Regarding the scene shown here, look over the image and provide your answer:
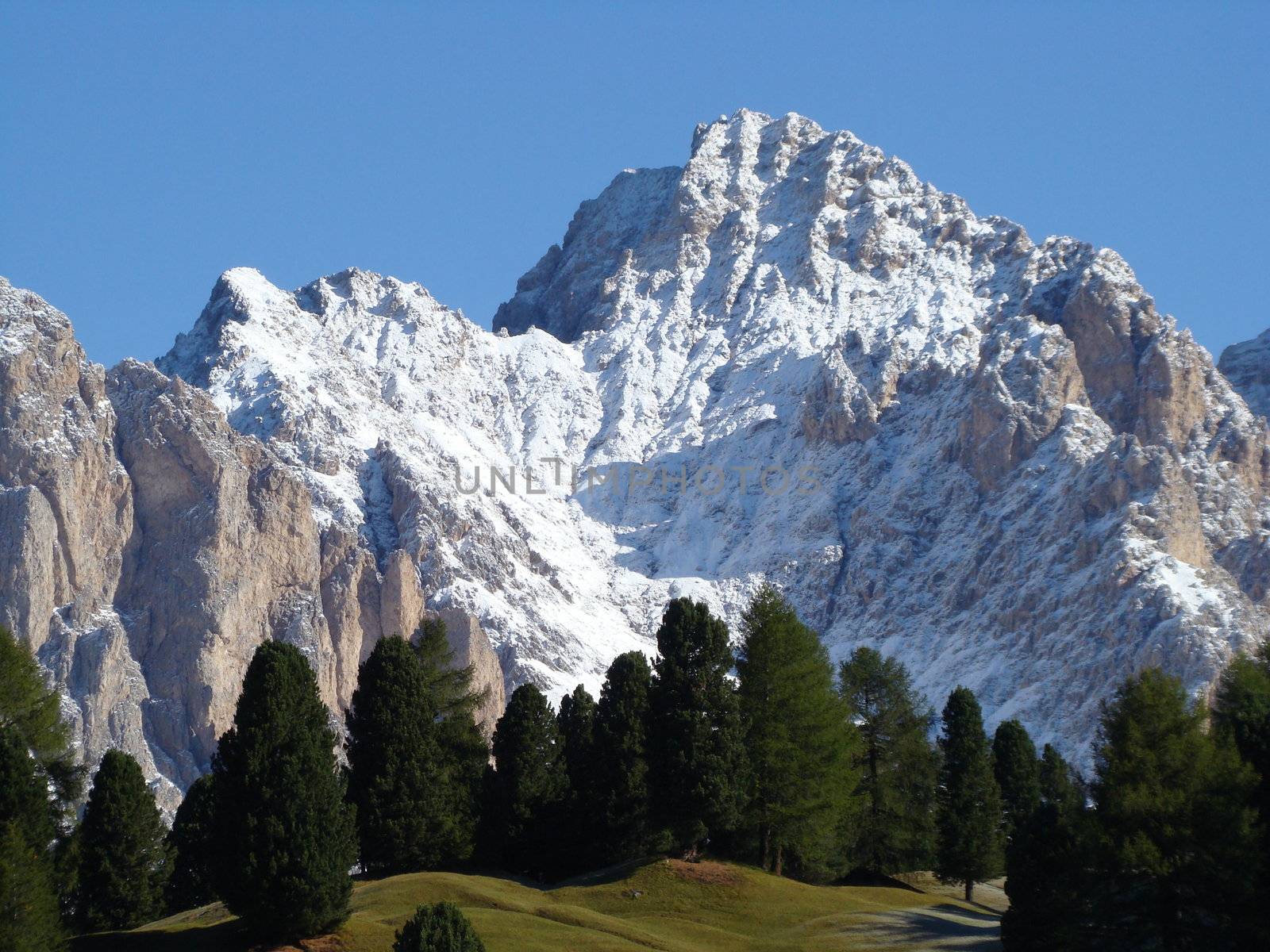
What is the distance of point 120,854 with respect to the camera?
279ft

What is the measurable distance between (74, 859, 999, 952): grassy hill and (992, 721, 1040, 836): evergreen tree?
75.7 feet

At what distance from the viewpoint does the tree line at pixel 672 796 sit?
6869cm

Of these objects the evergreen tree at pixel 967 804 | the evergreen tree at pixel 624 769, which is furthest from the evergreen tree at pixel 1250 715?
the evergreen tree at pixel 624 769

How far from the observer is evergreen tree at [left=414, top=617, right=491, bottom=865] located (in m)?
94.2

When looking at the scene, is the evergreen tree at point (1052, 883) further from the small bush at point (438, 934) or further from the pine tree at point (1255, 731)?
the small bush at point (438, 934)

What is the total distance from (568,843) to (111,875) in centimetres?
2467

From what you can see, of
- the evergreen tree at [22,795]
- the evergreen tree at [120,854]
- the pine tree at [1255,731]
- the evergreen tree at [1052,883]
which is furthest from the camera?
the evergreen tree at [120,854]

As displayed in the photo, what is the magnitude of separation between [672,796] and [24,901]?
3236cm

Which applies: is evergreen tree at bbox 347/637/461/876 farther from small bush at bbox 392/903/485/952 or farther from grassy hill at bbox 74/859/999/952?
small bush at bbox 392/903/485/952

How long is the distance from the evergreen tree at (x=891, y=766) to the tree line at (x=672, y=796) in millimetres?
167

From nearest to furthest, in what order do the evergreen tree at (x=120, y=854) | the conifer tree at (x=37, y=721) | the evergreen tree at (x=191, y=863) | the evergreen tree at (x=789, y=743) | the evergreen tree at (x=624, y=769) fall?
the conifer tree at (x=37, y=721) < the evergreen tree at (x=120, y=854) < the evergreen tree at (x=789, y=743) < the evergreen tree at (x=624, y=769) < the evergreen tree at (x=191, y=863)

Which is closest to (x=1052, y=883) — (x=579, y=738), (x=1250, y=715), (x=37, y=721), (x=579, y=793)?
(x=1250, y=715)

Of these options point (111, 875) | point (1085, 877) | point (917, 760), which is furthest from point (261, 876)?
point (917, 760)

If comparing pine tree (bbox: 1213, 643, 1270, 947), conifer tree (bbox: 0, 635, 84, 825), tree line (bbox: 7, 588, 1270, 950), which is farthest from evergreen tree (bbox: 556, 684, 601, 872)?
pine tree (bbox: 1213, 643, 1270, 947)
